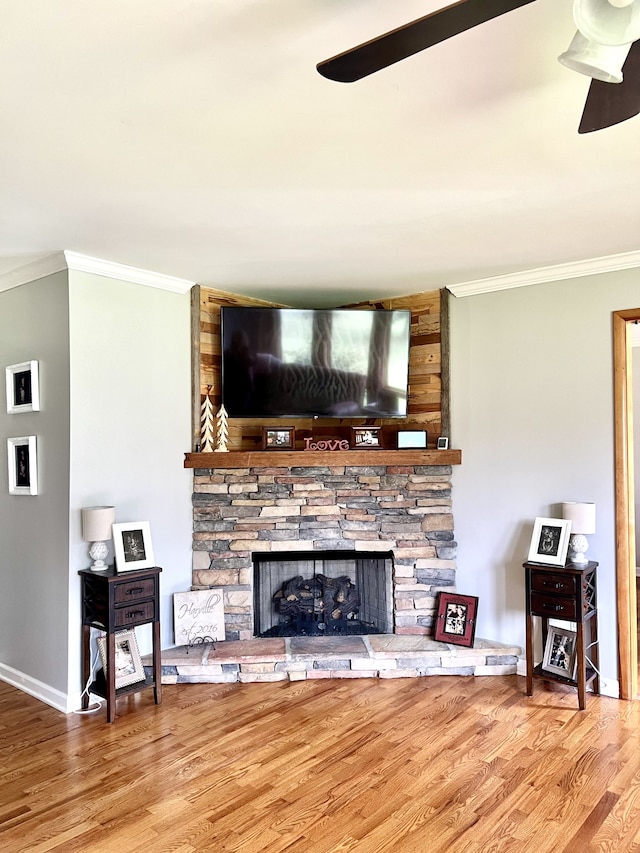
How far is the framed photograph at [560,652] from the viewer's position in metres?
3.49

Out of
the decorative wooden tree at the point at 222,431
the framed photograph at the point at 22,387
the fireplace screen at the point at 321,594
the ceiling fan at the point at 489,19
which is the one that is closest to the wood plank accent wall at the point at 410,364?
the decorative wooden tree at the point at 222,431

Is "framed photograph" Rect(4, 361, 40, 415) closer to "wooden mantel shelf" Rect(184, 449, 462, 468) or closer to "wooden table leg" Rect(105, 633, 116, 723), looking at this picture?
"wooden mantel shelf" Rect(184, 449, 462, 468)

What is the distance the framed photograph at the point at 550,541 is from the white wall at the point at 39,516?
270 centimetres

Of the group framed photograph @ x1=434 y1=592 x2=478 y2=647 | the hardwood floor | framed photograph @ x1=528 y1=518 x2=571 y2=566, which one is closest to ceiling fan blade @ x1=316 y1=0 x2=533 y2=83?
the hardwood floor

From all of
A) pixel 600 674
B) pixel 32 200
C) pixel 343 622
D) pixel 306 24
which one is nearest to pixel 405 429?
pixel 343 622

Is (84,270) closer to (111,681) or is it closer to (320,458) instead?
(320,458)

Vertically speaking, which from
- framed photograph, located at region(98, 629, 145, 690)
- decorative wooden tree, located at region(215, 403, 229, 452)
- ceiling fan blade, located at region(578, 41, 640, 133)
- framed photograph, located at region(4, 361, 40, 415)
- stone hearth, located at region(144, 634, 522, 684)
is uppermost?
ceiling fan blade, located at region(578, 41, 640, 133)

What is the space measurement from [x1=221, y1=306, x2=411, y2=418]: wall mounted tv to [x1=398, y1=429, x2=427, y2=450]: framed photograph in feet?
0.51

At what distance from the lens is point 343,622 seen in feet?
13.6

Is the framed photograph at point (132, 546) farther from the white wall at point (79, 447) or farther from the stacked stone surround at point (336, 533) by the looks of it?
the stacked stone surround at point (336, 533)

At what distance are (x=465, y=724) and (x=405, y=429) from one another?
75.5 inches

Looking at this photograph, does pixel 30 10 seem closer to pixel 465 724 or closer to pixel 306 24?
pixel 306 24

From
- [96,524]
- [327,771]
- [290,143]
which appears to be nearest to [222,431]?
[96,524]

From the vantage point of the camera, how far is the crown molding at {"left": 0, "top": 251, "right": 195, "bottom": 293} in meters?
3.36
